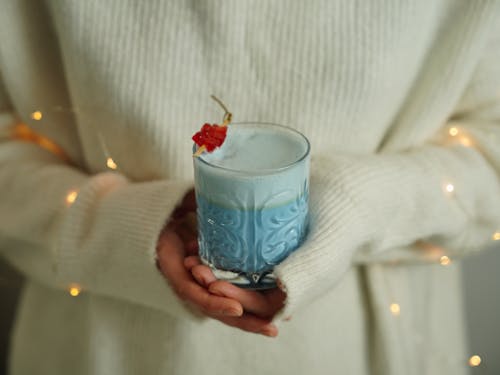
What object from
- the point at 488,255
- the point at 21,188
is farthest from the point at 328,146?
the point at 488,255

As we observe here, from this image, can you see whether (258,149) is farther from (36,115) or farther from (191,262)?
(36,115)

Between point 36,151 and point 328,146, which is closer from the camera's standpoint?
point 328,146

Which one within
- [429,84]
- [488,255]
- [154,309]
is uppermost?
[429,84]

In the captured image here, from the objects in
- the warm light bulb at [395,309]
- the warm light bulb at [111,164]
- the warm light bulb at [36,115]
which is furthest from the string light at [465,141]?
the warm light bulb at [36,115]

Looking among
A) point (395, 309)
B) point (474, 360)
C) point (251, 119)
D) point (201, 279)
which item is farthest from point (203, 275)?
point (474, 360)

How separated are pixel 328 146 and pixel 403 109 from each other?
0.43 ft

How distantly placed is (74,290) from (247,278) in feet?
1.11

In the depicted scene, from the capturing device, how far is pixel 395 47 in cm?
60

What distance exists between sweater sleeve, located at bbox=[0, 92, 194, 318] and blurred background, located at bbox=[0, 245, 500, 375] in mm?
454

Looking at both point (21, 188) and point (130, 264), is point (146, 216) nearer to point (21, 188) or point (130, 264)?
point (130, 264)

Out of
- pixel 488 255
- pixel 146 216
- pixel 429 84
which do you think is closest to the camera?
pixel 146 216

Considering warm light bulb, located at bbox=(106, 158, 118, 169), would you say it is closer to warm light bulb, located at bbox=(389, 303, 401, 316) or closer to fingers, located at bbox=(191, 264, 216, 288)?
fingers, located at bbox=(191, 264, 216, 288)

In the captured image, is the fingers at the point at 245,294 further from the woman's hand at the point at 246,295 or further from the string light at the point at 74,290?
the string light at the point at 74,290

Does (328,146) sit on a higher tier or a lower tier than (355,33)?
lower
